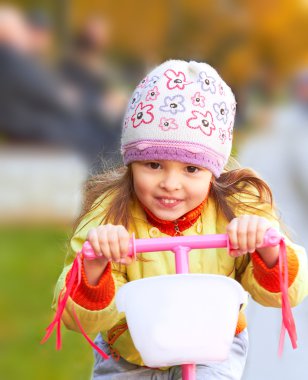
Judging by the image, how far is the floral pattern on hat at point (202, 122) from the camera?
271 cm

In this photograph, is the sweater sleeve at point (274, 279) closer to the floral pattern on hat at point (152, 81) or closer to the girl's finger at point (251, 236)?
the girl's finger at point (251, 236)

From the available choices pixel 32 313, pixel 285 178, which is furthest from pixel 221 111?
pixel 285 178

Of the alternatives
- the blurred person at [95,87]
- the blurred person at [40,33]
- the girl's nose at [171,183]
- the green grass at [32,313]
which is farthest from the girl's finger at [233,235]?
the blurred person at [40,33]

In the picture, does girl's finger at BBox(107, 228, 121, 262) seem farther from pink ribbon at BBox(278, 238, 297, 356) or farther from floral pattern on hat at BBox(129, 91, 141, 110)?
floral pattern on hat at BBox(129, 91, 141, 110)

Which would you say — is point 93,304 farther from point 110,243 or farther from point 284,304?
point 284,304

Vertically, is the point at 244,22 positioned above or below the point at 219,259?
above

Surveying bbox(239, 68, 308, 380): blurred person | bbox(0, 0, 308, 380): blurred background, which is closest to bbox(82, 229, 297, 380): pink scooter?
bbox(239, 68, 308, 380): blurred person

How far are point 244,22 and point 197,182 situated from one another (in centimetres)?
1987

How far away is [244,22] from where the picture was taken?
72.5ft

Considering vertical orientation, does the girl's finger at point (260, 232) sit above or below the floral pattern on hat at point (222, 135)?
below

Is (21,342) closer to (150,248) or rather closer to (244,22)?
(150,248)

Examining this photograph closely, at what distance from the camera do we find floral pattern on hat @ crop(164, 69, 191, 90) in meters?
2.75

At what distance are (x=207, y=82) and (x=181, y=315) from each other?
2.50ft

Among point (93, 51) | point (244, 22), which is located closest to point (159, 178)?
point (93, 51)
